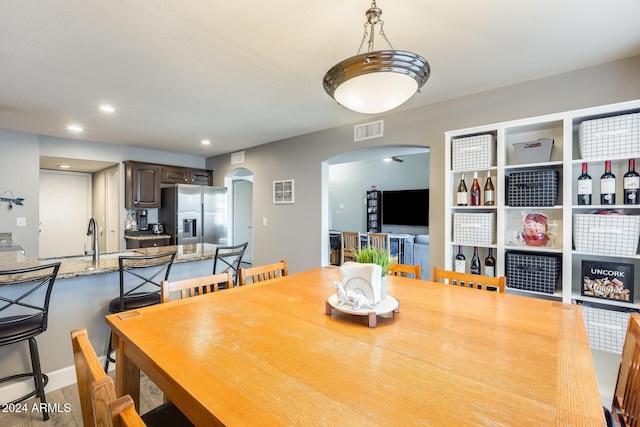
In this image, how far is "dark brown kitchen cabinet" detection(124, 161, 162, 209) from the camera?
483cm

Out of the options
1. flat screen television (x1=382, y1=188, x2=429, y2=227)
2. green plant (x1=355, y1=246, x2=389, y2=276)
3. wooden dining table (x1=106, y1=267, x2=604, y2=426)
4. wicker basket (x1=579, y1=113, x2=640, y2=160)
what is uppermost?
wicker basket (x1=579, y1=113, x2=640, y2=160)

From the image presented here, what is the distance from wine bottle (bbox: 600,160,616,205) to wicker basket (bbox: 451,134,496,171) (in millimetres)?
698

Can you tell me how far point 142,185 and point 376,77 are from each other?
4.88 m

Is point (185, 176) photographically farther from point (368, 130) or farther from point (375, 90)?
point (375, 90)

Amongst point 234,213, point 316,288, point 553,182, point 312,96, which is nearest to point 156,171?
point 234,213

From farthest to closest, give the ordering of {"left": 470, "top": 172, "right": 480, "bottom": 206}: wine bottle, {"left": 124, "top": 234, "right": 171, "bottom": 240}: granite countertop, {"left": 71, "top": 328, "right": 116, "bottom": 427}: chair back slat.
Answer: {"left": 124, "top": 234, "right": 171, "bottom": 240}: granite countertop < {"left": 470, "top": 172, "right": 480, "bottom": 206}: wine bottle < {"left": 71, "top": 328, "right": 116, "bottom": 427}: chair back slat

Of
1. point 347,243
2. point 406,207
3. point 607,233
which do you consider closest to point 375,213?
point 406,207

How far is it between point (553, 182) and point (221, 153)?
5.00m

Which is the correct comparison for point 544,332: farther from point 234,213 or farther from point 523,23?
point 234,213

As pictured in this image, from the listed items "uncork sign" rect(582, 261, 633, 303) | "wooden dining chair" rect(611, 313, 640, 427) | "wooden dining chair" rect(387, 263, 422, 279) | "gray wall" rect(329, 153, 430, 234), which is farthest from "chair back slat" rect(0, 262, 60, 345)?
"gray wall" rect(329, 153, 430, 234)

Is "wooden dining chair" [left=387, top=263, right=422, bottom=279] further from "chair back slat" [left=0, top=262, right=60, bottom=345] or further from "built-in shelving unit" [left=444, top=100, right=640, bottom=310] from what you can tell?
"chair back slat" [left=0, top=262, right=60, bottom=345]

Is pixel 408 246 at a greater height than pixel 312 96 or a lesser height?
lesser

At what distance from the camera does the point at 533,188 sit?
2.25 meters

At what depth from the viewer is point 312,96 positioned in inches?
109
